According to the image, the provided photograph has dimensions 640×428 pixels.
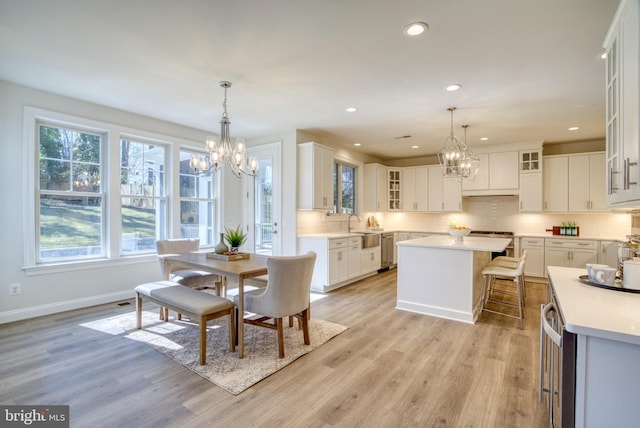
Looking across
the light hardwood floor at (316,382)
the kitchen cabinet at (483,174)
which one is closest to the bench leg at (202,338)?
the light hardwood floor at (316,382)

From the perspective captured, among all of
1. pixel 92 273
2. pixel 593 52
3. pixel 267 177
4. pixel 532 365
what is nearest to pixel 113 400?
pixel 92 273

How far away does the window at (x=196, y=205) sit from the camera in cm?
520

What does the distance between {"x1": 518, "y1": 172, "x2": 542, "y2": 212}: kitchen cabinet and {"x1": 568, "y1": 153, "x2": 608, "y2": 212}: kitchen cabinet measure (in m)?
0.50

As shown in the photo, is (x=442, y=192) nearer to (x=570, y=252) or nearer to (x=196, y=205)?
(x=570, y=252)

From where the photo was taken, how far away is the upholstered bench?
2598mm

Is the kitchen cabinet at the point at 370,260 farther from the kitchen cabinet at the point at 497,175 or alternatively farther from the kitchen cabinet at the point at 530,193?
the kitchen cabinet at the point at 530,193

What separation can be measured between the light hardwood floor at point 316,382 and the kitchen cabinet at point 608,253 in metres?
3.01

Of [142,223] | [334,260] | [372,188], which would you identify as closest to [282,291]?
[334,260]

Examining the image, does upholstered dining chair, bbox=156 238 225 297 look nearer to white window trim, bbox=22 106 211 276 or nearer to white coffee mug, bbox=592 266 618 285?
white window trim, bbox=22 106 211 276

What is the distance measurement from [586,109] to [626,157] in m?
3.25

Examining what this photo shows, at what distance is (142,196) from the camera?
466 cm

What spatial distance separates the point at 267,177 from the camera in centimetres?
567

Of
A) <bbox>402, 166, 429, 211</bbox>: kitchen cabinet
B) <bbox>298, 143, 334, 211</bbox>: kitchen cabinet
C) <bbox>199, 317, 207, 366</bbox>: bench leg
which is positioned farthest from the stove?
<bbox>199, 317, 207, 366</bbox>: bench leg

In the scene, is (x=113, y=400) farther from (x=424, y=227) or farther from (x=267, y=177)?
(x=424, y=227)
